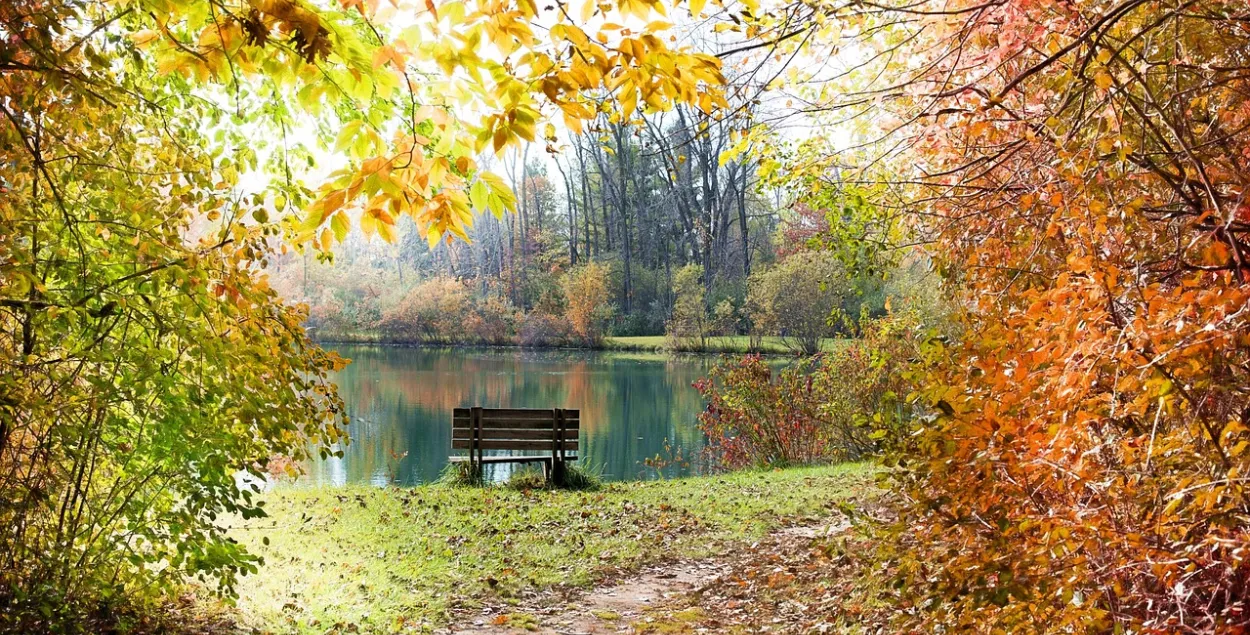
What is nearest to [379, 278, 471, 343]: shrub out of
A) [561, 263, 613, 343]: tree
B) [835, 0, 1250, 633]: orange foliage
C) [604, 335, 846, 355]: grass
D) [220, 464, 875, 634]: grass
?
[561, 263, 613, 343]: tree

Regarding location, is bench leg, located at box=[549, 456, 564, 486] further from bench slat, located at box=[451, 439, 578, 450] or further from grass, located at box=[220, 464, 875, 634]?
grass, located at box=[220, 464, 875, 634]

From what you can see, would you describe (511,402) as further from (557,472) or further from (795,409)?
(557,472)

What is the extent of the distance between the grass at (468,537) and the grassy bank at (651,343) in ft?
58.6

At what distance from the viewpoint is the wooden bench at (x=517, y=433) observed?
10828mm

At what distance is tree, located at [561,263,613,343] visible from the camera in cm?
4328

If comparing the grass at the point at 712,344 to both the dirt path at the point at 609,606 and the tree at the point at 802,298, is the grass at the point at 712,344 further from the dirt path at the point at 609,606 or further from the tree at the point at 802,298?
the dirt path at the point at 609,606

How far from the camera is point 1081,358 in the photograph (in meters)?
2.51

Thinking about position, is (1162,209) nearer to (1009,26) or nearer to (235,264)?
(1009,26)

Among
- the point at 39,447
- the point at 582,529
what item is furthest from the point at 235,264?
the point at 582,529

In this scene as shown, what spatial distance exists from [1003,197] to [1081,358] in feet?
5.08

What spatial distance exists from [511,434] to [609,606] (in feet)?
18.4

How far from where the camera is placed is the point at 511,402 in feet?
75.9

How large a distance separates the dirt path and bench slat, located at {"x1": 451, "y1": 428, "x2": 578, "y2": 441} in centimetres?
463

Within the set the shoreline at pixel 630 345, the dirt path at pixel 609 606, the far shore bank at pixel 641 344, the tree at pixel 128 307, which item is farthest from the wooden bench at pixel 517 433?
the shoreline at pixel 630 345
